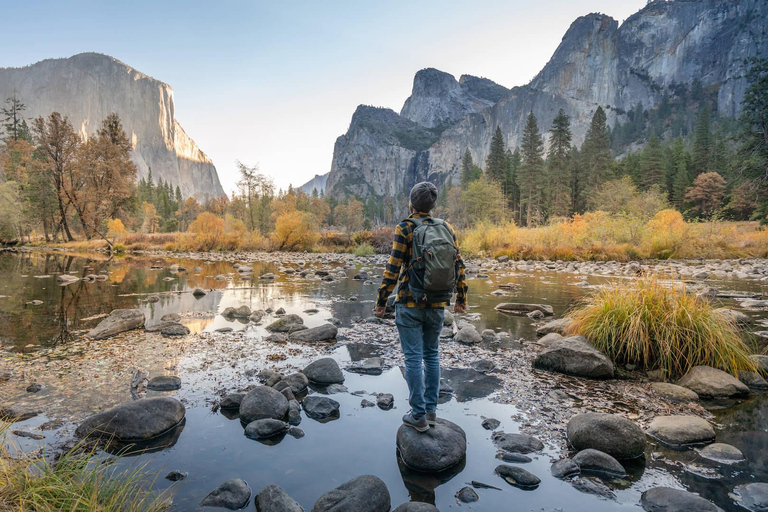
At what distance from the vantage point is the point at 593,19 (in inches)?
6373

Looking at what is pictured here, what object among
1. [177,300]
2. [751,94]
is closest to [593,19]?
[751,94]

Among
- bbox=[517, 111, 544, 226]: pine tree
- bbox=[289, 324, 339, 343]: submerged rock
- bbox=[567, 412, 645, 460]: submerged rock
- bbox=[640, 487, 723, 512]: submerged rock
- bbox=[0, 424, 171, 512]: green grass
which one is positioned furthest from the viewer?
bbox=[517, 111, 544, 226]: pine tree

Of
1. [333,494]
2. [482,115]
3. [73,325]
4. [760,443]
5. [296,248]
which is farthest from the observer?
[482,115]

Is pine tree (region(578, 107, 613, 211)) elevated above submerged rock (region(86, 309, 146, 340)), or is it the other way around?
pine tree (region(578, 107, 613, 211))

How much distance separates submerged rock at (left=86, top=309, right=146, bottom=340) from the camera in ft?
23.0

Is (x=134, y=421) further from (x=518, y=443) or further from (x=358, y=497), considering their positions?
(x=518, y=443)

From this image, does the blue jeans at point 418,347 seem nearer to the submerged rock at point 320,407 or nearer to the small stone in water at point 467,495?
the small stone in water at point 467,495

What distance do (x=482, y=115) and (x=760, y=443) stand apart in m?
206

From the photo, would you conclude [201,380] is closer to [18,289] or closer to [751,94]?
[18,289]

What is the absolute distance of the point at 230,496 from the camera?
271 cm

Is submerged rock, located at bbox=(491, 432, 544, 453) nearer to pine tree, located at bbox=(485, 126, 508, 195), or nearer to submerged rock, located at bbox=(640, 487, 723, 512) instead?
submerged rock, located at bbox=(640, 487, 723, 512)

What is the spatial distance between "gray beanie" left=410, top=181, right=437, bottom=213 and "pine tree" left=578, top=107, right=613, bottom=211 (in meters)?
59.3

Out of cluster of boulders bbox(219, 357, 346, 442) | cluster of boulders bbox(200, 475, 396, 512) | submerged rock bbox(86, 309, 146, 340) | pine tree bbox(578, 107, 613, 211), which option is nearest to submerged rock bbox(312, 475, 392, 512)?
cluster of boulders bbox(200, 475, 396, 512)

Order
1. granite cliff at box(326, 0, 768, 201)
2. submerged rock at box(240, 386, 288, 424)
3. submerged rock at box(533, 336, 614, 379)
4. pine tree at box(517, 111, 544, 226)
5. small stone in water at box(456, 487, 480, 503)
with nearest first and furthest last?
small stone in water at box(456, 487, 480, 503) → submerged rock at box(240, 386, 288, 424) → submerged rock at box(533, 336, 614, 379) → pine tree at box(517, 111, 544, 226) → granite cliff at box(326, 0, 768, 201)
